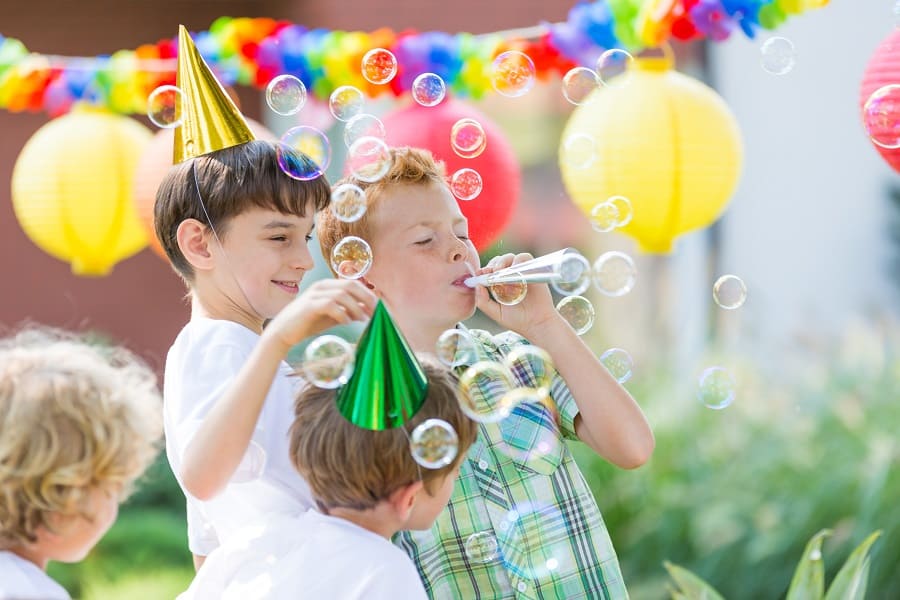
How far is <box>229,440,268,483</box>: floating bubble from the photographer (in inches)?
68.2

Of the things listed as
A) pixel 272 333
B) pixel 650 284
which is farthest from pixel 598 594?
pixel 650 284

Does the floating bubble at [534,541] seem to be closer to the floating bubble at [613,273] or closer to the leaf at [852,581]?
the floating bubble at [613,273]

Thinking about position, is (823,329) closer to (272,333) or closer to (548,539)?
(548,539)

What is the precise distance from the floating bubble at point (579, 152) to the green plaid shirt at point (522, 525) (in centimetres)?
63

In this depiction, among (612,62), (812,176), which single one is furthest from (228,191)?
(812,176)

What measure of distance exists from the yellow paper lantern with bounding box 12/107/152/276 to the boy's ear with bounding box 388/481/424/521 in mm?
2665

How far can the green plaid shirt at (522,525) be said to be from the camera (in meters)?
1.94

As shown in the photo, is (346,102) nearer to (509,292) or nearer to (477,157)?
(509,292)

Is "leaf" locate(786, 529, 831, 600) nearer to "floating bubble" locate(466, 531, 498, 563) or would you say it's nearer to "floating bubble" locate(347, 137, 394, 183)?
"floating bubble" locate(466, 531, 498, 563)

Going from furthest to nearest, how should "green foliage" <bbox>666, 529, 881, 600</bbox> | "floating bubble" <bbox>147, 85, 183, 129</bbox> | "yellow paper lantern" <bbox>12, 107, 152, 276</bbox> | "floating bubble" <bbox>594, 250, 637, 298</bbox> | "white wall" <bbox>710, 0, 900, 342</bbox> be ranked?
"white wall" <bbox>710, 0, 900, 342</bbox> < "yellow paper lantern" <bbox>12, 107, 152, 276</bbox> < "green foliage" <bbox>666, 529, 881, 600</bbox> < "floating bubble" <bbox>147, 85, 183, 129</bbox> < "floating bubble" <bbox>594, 250, 637, 298</bbox>

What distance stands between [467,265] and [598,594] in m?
0.56

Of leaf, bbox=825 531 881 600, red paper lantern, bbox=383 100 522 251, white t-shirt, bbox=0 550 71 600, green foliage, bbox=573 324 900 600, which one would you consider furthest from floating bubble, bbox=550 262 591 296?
green foliage, bbox=573 324 900 600

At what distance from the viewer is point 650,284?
644 cm

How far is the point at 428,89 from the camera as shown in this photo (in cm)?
250
